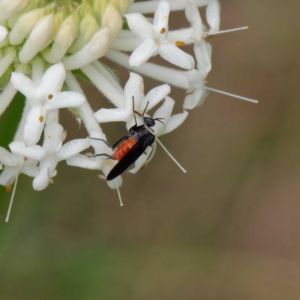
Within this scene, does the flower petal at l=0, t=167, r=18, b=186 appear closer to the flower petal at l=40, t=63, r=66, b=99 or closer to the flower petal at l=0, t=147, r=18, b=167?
the flower petal at l=0, t=147, r=18, b=167

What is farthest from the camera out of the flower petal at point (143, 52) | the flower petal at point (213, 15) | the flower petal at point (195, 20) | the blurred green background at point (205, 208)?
the blurred green background at point (205, 208)

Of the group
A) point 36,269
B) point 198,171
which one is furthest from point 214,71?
point 36,269

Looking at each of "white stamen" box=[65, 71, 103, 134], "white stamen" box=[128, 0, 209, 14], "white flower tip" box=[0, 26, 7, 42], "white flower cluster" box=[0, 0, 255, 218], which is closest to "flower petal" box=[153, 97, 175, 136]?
"white flower cluster" box=[0, 0, 255, 218]

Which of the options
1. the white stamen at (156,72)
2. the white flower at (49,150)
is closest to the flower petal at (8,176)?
the white flower at (49,150)

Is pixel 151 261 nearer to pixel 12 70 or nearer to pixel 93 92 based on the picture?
pixel 93 92

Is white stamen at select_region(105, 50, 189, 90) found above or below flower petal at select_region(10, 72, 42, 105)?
below

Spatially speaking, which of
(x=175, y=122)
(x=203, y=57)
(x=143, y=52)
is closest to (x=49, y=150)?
(x=143, y=52)

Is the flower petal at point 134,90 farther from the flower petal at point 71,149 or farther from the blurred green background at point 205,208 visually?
the blurred green background at point 205,208
